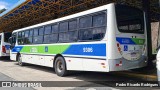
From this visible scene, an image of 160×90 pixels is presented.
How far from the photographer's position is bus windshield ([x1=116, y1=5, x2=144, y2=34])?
325 inches

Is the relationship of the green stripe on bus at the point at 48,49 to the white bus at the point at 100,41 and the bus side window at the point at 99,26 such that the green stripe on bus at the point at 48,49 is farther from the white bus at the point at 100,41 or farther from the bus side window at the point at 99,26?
the bus side window at the point at 99,26

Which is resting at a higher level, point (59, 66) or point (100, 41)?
point (100, 41)

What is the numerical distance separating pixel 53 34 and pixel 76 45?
92.1 inches

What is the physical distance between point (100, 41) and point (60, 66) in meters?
3.29

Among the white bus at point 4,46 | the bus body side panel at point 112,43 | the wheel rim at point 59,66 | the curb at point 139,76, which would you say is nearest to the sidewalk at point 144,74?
the curb at point 139,76

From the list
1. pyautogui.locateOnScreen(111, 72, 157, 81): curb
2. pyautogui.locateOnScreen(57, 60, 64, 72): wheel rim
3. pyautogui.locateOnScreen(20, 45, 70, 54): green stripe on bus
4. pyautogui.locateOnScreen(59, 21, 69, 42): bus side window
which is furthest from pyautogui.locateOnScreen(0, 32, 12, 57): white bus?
pyautogui.locateOnScreen(111, 72, 157, 81): curb

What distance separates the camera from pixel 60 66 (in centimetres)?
1088

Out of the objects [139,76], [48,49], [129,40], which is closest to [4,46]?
[48,49]

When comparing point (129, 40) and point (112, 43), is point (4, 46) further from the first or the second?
point (112, 43)

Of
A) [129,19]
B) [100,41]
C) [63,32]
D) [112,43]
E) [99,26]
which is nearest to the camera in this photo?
[112,43]

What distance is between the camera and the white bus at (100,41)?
7957mm

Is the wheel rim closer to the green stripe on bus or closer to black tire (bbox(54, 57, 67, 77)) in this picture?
black tire (bbox(54, 57, 67, 77))

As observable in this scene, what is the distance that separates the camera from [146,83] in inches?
337

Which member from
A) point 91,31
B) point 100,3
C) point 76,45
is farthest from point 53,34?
point 100,3
